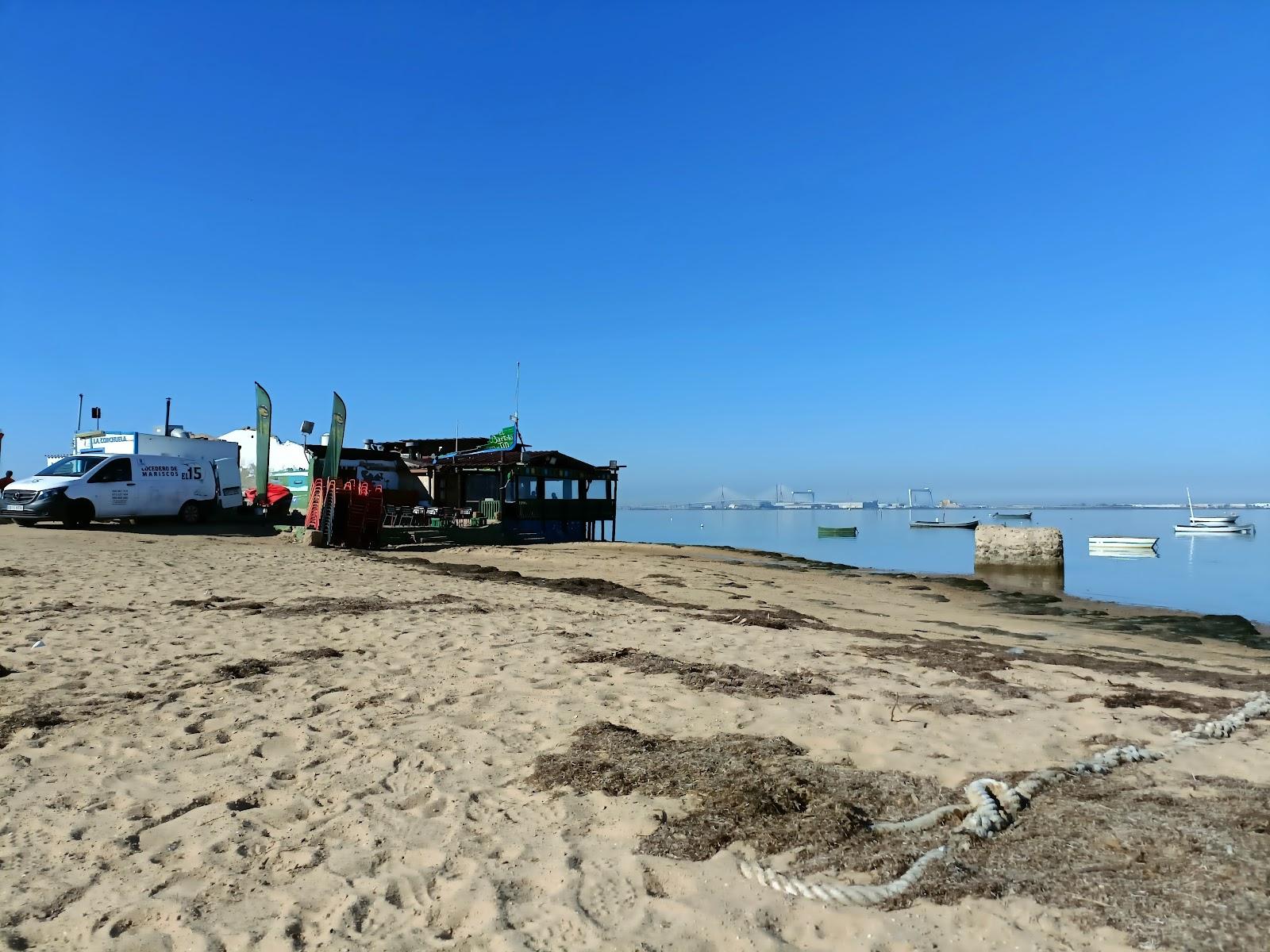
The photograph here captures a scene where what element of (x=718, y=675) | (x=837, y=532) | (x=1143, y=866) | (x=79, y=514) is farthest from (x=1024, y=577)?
(x=837, y=532)

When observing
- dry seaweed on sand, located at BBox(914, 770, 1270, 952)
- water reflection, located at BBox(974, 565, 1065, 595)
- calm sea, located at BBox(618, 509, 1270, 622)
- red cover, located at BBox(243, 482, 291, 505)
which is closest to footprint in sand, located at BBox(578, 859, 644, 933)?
dry seaweed on sand, located at BBox(914, 770, 1270, 952)

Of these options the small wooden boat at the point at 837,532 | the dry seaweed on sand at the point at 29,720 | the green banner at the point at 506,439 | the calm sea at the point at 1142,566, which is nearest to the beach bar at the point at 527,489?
the green banner at the point at 506,439

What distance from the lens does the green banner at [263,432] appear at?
25.0 m

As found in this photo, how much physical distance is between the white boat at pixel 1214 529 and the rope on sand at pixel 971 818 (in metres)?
83.8

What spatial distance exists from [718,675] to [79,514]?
2038 cm

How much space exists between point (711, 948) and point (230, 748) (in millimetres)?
3156

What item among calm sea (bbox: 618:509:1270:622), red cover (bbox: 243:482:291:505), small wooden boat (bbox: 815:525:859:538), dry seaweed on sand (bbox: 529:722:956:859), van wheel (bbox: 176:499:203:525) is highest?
red cover (bbox: 243:482:291:505)

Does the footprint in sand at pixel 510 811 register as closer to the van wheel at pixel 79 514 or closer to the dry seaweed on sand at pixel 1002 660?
the dry seaweed on sand at pixel 1002 660

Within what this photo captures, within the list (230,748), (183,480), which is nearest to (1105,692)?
(230,748)

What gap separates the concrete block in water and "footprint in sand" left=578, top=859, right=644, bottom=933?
30.0 metres

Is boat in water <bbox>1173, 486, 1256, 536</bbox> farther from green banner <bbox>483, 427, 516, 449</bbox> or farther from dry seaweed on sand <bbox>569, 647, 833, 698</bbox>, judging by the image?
dry seaweed on sand <bbox>569, 647, 833, 698</bbox>

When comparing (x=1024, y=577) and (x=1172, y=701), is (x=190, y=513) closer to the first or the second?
(x=1172, y=701)

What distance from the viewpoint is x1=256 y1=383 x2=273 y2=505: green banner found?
25.0 meters

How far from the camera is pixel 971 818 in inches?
140
